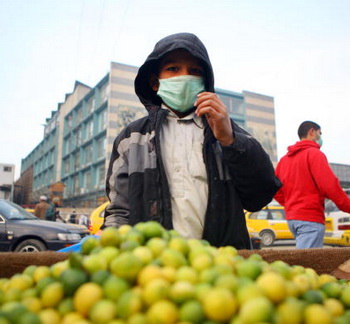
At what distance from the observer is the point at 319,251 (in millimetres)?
2006

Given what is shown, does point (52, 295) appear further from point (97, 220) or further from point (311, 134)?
point (97, 220)

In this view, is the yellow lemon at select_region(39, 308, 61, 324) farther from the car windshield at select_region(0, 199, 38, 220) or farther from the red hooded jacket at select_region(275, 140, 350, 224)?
the car windshield at select_region(0, 199, 38, 220)

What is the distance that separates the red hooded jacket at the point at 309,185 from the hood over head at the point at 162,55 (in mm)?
1997

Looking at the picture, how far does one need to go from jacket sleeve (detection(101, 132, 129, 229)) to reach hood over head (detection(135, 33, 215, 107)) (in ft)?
1.63

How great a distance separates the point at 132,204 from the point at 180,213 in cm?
31

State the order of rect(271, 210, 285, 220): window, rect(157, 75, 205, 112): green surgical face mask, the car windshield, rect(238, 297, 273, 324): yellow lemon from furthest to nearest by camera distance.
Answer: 1. rect(271, 210, 285, 220): window
2. the car windshield
3. rect(157, 75, 205, 112): green surgical face mask
4. rect(238, 297, 273, 324): yellow lemon

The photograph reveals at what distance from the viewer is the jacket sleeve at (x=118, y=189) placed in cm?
224

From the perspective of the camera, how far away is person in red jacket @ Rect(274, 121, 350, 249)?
3.81m

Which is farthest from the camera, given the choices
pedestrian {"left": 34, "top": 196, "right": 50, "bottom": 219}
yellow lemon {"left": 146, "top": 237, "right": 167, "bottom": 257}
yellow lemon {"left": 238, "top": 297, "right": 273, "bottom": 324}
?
pedestrian {"left": 34, "top": 196, "right": 50, "bottom": 219}

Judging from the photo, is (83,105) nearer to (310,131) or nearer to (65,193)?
(65,193)

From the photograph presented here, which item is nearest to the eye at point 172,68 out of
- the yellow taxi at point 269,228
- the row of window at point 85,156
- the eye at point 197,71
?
the eye at point 197,71

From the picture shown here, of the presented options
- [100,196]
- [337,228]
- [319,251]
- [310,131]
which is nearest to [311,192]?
[310,131]

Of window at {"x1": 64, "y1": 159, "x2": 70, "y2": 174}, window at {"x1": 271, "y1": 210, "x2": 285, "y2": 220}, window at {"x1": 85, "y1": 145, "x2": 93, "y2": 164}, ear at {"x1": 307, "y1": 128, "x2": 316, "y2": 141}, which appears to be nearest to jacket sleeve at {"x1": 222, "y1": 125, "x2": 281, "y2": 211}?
ear at {"x1": 307, "y1": 128, "x2": 316, "y2": 141}

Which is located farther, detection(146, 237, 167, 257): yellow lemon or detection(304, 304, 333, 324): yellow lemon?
detection(146, 237, 167, 257): yellow lemon
